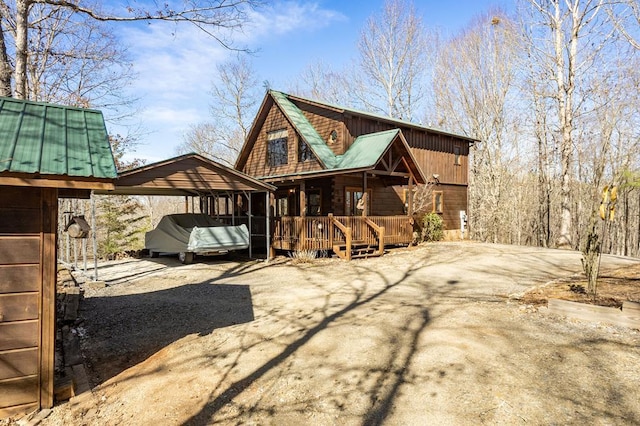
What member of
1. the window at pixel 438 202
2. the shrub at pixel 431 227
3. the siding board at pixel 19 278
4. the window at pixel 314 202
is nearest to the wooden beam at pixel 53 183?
the siding board at pixel 19 278

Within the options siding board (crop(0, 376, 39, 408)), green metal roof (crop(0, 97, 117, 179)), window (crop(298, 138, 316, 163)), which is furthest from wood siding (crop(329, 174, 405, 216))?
siding board (crop(0, 376, 39, 408))

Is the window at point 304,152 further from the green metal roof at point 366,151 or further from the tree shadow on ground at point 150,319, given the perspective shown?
the tree shadow on ground at point 150,319

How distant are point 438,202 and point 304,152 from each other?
861 centimetres

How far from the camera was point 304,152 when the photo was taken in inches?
711

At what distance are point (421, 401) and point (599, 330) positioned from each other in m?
3.75

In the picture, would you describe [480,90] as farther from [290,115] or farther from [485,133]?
[290,115]

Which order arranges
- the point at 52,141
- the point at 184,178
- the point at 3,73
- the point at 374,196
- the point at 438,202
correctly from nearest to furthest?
the point at 52,141
the point at 3,73
the point at 184,178
the point at 374,196
the point at 438,202

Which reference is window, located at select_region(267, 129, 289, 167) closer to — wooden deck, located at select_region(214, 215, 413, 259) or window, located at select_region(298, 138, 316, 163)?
window, located at select_region(298, 138, 316, 163)

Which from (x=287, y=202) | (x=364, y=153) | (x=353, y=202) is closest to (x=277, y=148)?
(x=287, y=202)

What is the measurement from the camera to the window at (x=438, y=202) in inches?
835

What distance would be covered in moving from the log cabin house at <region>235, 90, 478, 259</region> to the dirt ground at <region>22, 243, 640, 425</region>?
17.8 feet

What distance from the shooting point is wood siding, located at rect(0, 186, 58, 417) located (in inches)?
157

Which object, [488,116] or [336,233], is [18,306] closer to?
[336,233]

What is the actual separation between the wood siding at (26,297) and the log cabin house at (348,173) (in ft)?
35.0
